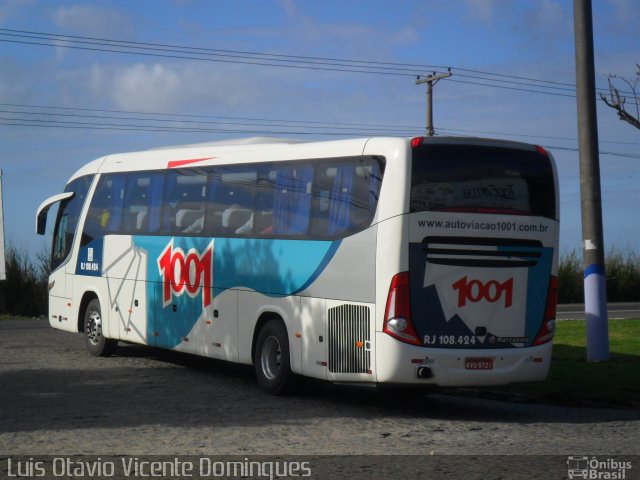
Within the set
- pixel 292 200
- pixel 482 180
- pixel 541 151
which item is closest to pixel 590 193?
pixel 541 151

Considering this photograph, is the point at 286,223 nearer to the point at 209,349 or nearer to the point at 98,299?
the point at 209,349

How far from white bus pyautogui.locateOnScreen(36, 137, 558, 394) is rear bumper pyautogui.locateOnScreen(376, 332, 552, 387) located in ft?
0.05

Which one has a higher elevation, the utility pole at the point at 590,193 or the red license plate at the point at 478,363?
the utility pole at the point at 590,193

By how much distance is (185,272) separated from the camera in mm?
16609

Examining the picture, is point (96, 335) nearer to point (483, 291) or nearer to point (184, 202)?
point (184, 202)

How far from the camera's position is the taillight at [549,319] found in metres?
13.3

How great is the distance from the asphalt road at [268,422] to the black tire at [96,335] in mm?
1847

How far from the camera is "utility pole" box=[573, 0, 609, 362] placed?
17.8 meters

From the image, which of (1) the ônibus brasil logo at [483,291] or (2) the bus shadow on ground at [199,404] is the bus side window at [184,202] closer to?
(2) the bus shadow on ground at [199,404]

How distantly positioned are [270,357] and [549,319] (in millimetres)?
3797

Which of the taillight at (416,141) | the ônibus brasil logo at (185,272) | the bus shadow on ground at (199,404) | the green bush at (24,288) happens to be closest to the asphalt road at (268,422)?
the bus shadow on ground at (199,404)

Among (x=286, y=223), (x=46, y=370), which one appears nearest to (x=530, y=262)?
(x=286, y=223)

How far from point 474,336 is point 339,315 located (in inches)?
65.5

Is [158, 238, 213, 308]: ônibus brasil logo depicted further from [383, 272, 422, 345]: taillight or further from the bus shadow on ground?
[383, 272, 422, 345]: taillight
